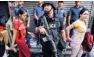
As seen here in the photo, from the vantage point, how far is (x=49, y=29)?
2.49 m

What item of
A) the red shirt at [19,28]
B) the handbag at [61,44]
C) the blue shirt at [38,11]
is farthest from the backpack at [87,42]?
the red shirt at [19,28]

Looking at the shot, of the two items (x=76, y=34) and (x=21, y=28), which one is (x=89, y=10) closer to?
(x=76, y=34)

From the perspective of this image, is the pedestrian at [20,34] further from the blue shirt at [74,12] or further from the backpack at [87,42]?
the backpack at [87,42]

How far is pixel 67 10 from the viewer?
8.16ft

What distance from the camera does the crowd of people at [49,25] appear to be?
2.46 m

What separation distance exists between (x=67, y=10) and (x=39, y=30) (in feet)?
1.20

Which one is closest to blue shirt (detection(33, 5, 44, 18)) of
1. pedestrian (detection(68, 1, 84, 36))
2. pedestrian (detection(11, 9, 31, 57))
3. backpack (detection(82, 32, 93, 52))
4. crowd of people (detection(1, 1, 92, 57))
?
crowd of people (detection(1, 1, 92, 57))

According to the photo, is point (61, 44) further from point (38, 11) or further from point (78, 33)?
point (38, 11)

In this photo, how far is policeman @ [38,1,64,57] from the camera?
8.06 feet

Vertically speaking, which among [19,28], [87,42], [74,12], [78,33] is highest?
[74,12]

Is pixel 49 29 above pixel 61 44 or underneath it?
above

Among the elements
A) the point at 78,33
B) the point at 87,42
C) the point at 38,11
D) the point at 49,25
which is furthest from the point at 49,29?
the point at 87,42

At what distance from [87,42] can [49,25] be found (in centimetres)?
48

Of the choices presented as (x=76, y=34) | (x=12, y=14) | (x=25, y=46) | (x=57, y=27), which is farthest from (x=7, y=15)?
(x=76, y=34)
